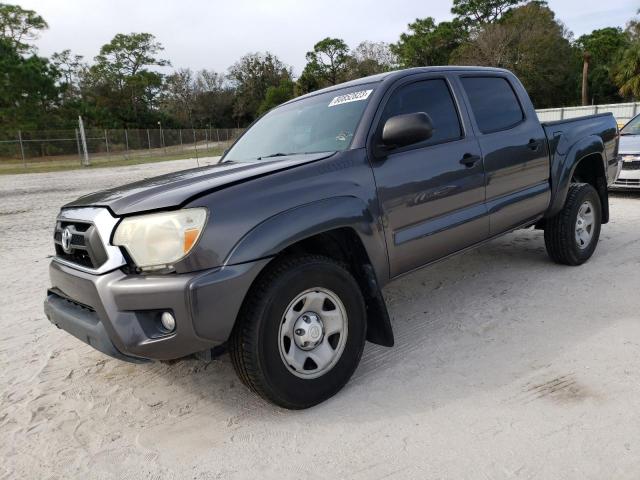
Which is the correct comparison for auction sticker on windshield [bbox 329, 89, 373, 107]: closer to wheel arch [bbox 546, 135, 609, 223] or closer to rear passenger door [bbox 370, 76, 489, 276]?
rear passenger door [bbox 370, 76, 489, 276]

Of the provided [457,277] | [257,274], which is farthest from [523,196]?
[257,274]

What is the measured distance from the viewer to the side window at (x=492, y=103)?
150 inches

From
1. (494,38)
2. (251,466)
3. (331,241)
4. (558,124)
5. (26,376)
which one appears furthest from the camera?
(494,38)

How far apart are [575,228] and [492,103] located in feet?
5.17

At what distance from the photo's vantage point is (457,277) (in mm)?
4719

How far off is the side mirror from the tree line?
3765 cm

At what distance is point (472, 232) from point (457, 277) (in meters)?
1.20

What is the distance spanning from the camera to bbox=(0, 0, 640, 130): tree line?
41.4 meters

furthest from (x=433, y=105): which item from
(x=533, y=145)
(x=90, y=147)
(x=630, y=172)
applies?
(x=90, y=147)

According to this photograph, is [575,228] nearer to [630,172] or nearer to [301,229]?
[301,229]

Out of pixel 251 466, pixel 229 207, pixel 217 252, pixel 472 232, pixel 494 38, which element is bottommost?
pixel 251 466

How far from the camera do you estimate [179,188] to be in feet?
8.35

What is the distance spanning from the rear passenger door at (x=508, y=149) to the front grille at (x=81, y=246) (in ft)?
8.88

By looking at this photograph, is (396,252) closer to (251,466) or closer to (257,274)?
(257,274)
